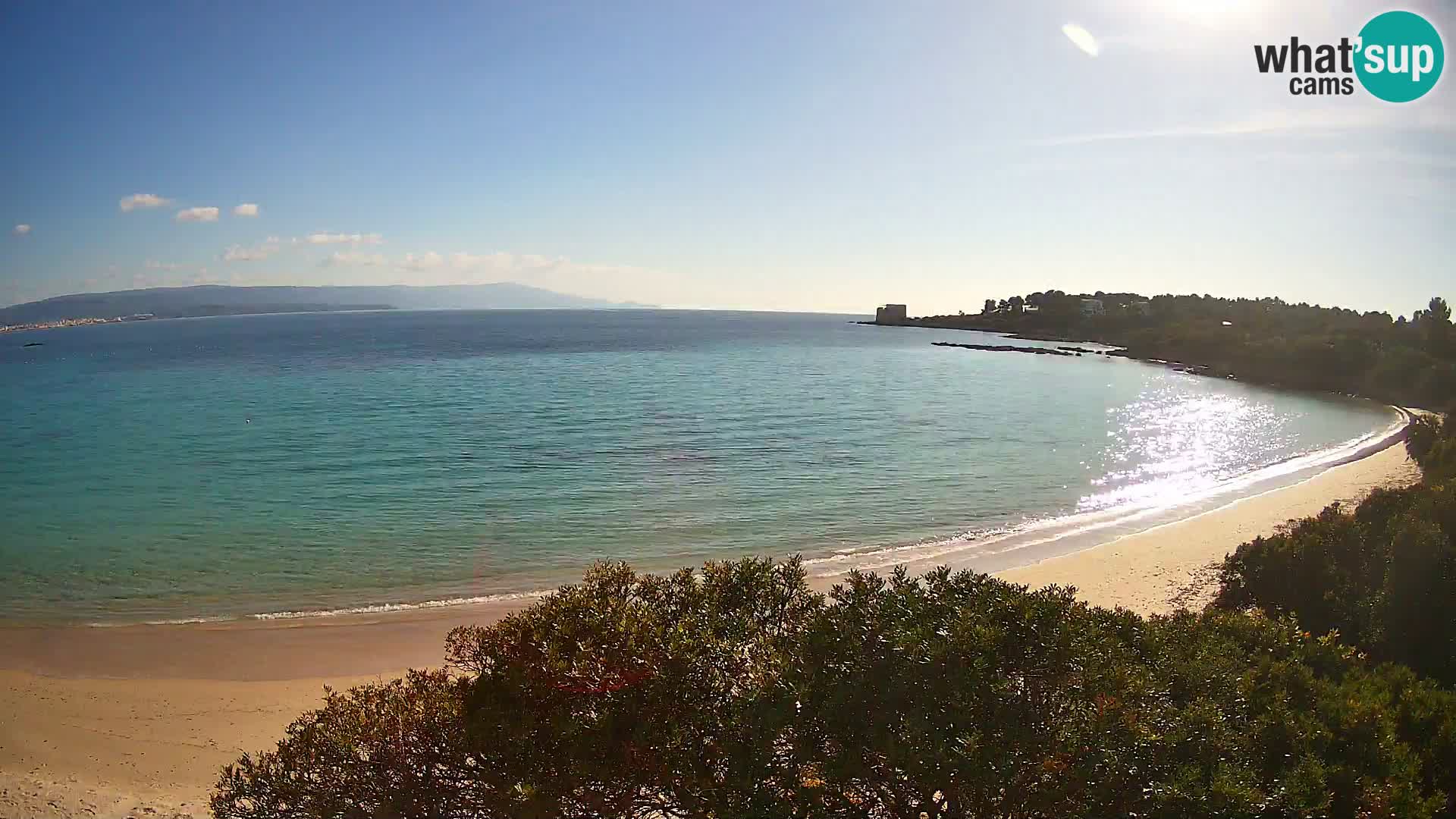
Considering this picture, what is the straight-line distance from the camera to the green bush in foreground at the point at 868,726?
14.9 feet

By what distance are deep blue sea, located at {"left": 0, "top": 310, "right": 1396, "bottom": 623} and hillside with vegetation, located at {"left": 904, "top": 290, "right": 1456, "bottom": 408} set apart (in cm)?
448

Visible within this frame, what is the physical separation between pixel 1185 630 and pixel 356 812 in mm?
6537

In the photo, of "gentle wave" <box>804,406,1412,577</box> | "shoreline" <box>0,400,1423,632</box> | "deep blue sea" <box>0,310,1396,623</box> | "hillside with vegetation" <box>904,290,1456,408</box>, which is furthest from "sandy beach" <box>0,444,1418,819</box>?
"hillside with vegetation" <box>904,290,1456,408</box>

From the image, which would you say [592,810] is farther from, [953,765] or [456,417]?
[456,417]

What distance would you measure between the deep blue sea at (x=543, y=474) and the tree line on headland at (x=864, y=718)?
9.87 m

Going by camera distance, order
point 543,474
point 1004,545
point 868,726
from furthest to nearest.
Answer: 1. point 543,474
2. point 1004,545
3. point 868,726

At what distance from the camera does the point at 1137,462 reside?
1166 inches

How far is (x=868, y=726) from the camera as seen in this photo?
4730 mm

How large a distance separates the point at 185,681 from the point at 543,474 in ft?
46.5

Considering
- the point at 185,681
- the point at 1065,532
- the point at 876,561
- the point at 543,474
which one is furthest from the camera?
the point at 543,474

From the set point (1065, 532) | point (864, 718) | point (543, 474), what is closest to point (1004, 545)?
point (1065, 532)

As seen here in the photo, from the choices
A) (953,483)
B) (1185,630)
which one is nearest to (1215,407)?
(953,483)

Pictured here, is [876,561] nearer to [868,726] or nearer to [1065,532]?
[1065,532]

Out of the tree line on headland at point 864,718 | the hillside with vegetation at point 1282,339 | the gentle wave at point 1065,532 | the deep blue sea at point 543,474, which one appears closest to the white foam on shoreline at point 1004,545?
the gentle wave at point 1065,532
